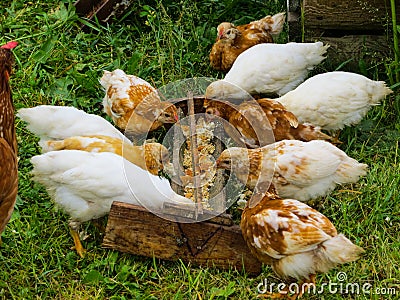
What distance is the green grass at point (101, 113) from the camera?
3.89 m

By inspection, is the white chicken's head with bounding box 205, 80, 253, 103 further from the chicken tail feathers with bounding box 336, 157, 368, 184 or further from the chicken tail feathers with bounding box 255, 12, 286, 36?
the chicken tail feathers with bounding box 336, 157, 368, 184

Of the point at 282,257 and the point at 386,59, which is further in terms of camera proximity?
the point at 386,59

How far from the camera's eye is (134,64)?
17.5 ft

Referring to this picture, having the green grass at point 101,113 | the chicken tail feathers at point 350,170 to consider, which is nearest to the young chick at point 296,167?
the chicken tail feathers at point 350,170

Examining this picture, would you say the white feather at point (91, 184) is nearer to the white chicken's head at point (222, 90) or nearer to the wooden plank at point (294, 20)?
the white chicken's head at point (222, 90)

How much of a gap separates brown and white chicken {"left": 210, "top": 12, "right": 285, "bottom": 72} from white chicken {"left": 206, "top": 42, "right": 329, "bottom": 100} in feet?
0.93

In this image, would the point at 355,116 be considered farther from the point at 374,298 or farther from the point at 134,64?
the point at 134,64

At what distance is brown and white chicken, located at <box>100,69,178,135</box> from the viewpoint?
4797 millimetres

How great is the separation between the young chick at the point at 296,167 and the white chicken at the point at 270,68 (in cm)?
78

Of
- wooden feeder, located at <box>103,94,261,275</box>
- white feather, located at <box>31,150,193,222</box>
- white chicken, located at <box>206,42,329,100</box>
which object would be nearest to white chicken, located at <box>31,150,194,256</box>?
white feather, located at <box>31,150,193,222</box>

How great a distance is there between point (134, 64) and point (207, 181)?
1473 mm

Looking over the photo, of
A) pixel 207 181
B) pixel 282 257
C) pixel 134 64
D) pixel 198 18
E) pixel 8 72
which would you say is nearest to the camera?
pixel 282 257

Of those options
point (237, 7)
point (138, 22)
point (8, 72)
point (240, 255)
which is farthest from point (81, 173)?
point (237, 7)

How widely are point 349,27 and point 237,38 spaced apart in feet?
2.92
